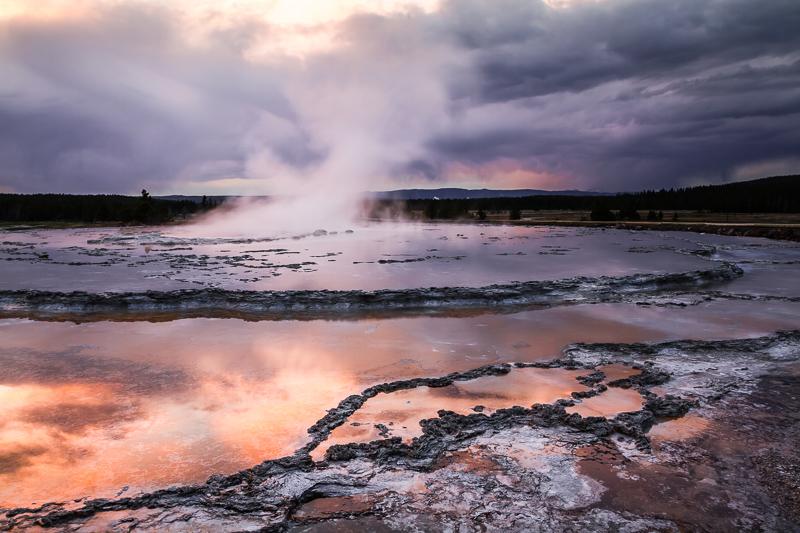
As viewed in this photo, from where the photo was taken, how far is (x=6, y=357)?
25.5 feet

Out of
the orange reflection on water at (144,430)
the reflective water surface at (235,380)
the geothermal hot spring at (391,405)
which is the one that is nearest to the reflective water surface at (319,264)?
the geothermal hot spring at (391,405)

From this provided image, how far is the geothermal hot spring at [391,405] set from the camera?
3.83m

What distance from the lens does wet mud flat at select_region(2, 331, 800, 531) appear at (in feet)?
11.9

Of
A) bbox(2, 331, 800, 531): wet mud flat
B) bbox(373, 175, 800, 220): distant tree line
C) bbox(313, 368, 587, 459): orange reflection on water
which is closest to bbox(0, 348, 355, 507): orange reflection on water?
bbox(2, 331, 800, 531): wet mud flat

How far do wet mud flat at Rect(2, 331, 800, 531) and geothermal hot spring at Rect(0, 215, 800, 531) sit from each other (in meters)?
0.02

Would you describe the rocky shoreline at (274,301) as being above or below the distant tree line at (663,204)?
below

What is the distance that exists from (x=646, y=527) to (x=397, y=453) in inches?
78.4

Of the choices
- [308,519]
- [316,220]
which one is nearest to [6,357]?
[308,519]

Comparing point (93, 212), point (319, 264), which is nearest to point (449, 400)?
point (319, 264)

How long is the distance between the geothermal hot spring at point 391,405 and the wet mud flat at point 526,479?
0.07ft

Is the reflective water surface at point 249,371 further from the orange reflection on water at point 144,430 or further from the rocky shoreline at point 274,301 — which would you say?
the rocky shoreline at point 274,301

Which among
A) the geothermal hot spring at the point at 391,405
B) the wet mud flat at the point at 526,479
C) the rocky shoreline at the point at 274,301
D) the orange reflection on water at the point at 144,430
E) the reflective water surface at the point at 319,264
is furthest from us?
the reflective water surface at the point at 319,264

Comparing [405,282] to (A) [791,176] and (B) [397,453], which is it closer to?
(B) [397,453]

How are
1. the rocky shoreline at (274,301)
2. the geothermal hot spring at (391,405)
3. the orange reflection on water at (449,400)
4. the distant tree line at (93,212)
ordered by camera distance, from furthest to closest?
the distant tree line at (93,212) < the rocky shoreline at (274,301) < the orange reflection on water at (449,400) < the geothermal hot spring at (391,405)
